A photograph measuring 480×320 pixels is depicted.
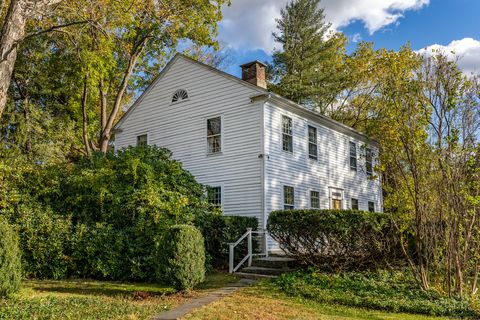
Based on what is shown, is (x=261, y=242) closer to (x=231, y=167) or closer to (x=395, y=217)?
(x=231, y=167)

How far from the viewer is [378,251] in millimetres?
10344

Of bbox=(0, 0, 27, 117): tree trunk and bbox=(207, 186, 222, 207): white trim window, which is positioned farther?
bbox=(207, 186, 222, 207): white trim window

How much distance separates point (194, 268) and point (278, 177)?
681 cm

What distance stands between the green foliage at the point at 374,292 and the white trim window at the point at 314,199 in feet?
21.4

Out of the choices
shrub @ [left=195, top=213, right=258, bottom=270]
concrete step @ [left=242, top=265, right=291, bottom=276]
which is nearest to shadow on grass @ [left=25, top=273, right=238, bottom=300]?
concrete step @ [left=242, top=265, right=291, bottom=276]

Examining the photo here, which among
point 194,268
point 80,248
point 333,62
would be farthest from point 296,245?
point 333,62

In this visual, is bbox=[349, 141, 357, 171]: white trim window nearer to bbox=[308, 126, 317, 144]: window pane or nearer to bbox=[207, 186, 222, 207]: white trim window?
bbox=[308, 126, 317, 144]: window pane

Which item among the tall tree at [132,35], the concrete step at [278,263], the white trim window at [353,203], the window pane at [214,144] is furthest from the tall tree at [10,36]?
the white trim window at [353,203]

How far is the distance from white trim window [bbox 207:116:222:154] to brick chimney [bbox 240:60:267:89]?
7.31 feet

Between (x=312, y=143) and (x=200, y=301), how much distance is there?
10829 millimetres

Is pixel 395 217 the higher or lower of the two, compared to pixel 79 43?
lower

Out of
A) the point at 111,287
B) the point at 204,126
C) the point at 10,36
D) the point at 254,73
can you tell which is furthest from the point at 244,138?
the point at 10,36

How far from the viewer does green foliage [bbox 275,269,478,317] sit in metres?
7.85

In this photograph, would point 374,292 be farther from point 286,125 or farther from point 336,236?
point 286,125
